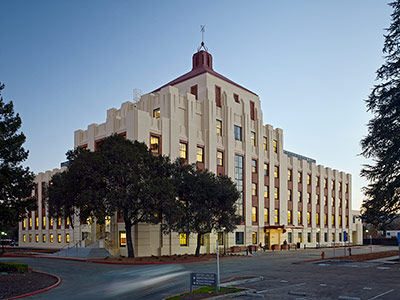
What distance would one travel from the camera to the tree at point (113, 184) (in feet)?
118

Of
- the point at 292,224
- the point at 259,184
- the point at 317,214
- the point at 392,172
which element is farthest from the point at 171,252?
the point at 317,214

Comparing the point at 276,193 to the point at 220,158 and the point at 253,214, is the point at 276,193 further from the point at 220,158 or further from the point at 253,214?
the point at 220,158

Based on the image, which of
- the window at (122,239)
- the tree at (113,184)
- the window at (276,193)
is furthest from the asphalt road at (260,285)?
the window at (276,193)

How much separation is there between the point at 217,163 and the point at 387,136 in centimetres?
2668

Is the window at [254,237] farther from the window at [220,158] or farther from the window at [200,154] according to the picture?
the window at [200,154]

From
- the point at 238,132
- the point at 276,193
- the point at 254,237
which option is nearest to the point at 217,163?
the point at 238,132

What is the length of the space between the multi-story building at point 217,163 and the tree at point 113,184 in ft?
25.0

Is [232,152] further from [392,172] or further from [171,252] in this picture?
[392,172]

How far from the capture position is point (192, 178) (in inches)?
1666

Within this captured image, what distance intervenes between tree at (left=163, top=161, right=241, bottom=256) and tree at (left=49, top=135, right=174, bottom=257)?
4.13 metres

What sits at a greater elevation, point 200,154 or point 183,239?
point 200,154

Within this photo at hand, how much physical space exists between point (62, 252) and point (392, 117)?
120 feet

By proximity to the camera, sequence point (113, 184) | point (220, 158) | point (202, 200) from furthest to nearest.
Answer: point (220, 158)
point (202, 200)
point (113, 184)

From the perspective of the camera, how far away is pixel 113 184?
37.7 meters
